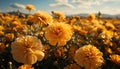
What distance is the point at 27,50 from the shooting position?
3029 mm

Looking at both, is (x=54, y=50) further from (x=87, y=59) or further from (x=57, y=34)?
(x=87, y=59)

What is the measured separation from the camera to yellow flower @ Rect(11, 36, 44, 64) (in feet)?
9.78

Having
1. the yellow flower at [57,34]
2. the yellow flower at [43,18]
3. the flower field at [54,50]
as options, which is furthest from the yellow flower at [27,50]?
the yellow flower at [43,18]

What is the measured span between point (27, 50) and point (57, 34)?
1.93 ft

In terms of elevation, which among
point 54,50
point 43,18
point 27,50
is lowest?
point 54,50

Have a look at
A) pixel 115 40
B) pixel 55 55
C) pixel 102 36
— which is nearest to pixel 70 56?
pixel 55 55

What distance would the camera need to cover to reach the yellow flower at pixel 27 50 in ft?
9.78

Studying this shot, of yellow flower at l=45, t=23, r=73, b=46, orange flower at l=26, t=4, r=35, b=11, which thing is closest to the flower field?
yellow flower at l=45, t=23, r=73, b=46

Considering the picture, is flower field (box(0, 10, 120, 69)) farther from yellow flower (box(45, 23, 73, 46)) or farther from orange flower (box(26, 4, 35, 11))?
orange flower (box(26, 4, 35, 11))

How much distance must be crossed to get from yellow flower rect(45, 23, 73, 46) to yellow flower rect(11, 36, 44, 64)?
402 millimetres

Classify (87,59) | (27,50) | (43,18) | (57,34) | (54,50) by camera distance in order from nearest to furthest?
(27,50)
(87,59)
(57,34)
(54,50)
(43,18)

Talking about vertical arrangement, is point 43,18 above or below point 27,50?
above

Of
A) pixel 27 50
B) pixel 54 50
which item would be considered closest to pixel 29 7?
pixel 54 50

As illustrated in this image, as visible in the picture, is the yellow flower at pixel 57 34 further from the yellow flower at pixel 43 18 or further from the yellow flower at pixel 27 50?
the yellow flower at pixel 43 18
